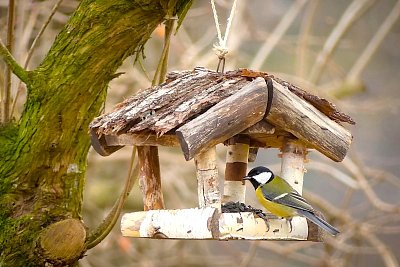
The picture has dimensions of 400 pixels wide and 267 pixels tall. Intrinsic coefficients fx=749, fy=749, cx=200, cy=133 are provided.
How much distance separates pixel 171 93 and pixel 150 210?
35cm

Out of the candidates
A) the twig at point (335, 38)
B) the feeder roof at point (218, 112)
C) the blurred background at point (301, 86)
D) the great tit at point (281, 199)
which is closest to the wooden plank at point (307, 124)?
the feeder roof at point (218, 112)

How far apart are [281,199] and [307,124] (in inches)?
8.7

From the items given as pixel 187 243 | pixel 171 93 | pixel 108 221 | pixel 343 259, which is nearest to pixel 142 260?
pixel 187 243

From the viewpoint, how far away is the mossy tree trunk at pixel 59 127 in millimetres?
2154

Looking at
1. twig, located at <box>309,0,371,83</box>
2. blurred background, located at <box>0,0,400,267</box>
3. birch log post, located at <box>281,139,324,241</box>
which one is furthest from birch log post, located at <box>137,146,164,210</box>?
twig, located at <box>309,0,371,83</box>

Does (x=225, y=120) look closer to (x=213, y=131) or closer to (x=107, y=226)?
(x=213, y=131)

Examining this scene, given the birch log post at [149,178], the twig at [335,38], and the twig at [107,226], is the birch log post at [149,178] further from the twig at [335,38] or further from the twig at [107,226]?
the twig at [335,38]

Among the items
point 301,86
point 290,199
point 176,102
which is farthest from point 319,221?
point 301,86

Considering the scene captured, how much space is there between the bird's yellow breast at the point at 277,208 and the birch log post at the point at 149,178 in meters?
0.31

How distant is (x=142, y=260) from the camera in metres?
4.67

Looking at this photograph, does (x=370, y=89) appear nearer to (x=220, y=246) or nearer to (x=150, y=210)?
(x=220, y=246)

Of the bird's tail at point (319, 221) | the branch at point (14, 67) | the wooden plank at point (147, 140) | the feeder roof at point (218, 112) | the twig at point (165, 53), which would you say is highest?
the twig at point (165, 53)

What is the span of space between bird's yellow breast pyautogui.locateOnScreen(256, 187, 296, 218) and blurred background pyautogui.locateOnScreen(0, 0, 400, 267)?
144 cm

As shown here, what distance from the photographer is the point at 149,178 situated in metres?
2.26
